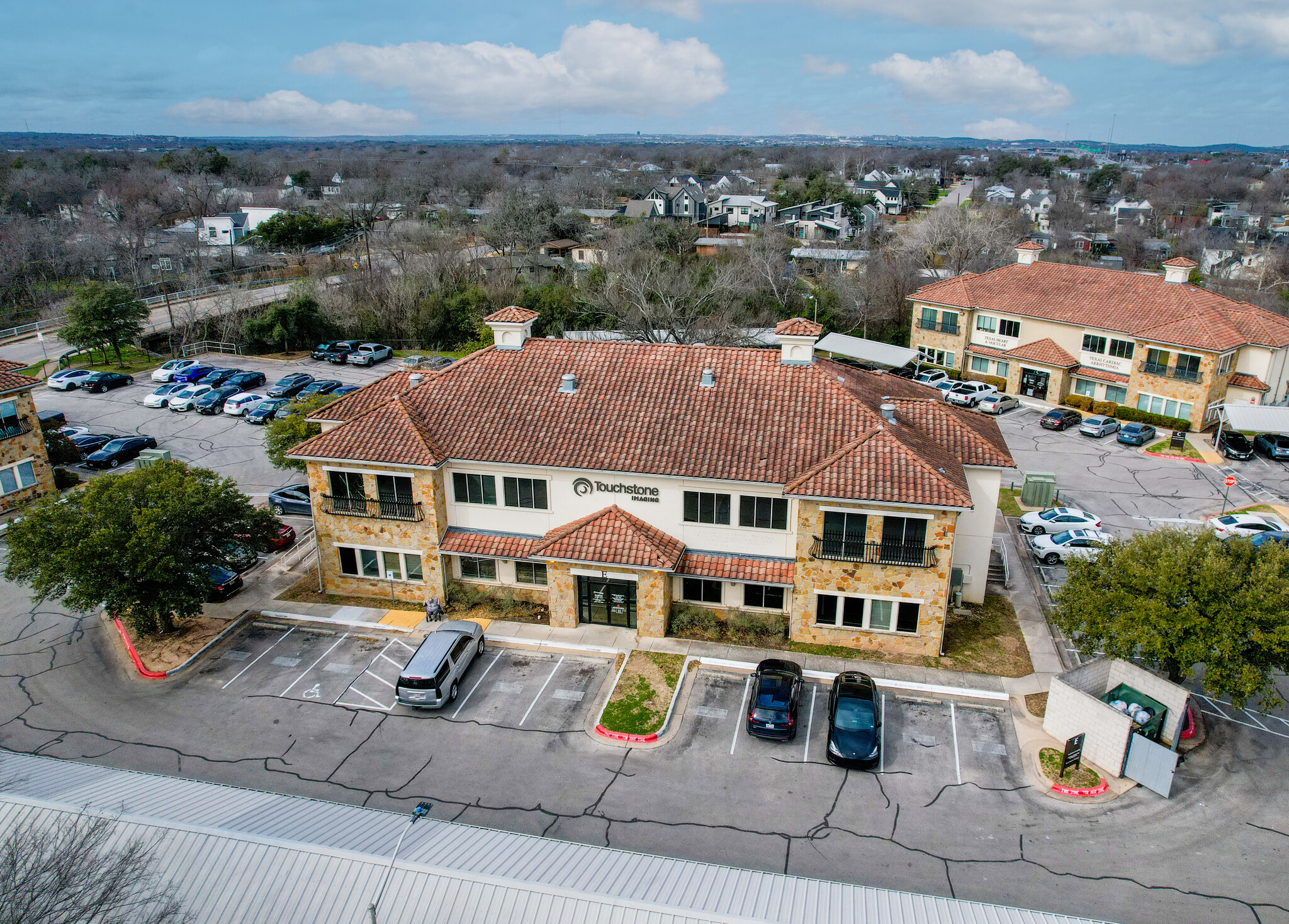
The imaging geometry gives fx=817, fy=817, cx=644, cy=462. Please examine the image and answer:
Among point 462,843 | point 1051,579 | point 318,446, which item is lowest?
point 1051,579

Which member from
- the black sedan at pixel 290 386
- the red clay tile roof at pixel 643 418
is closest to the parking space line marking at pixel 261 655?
the red clay tile roof at pixel 643 418

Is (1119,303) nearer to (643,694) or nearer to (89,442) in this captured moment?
(643,694)

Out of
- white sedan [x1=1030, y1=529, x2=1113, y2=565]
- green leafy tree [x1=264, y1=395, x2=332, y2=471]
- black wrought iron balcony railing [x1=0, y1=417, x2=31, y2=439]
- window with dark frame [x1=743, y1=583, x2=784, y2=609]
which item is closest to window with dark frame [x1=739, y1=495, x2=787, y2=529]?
window with dark frame [x1=743, y1=583, x2=784, y2=609]

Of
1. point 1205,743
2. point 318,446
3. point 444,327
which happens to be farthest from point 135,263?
point 1205,743

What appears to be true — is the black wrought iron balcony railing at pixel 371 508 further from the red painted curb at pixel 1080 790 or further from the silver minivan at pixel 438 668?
the red painted curb at pixel 1080 790

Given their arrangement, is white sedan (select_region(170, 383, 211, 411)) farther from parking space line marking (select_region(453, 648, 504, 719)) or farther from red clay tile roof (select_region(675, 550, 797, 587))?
red clay tile roof (select_region(675, 550, 797, 587))

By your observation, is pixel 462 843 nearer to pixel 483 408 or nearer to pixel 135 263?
pixel 483 408
